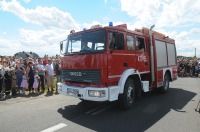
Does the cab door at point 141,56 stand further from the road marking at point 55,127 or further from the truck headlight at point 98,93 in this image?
the road marking at point 55,127

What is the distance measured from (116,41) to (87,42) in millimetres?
930

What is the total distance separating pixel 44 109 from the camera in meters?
7.86

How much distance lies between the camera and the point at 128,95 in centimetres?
763

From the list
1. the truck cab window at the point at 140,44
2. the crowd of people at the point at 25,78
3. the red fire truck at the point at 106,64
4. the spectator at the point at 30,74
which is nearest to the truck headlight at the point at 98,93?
the red fire truck at the point at 106,64

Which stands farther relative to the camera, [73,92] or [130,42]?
[130,42]

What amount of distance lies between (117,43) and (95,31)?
2.59 feet

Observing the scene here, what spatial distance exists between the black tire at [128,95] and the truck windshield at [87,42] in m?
1.66

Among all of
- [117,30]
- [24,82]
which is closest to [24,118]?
[117,30]

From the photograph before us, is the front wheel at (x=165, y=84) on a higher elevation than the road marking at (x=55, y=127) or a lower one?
higher

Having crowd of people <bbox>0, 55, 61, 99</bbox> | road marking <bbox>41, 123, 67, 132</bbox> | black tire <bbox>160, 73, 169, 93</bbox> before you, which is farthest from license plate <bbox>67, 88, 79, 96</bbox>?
black tire <bbox>160, 73, 169, 93</bbox>

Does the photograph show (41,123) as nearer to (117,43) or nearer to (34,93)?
(117,43)

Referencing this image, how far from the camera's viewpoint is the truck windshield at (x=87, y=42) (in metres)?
6.84

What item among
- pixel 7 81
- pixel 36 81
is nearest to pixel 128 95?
pixel 36 81

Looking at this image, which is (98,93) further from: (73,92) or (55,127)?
(55,127)
